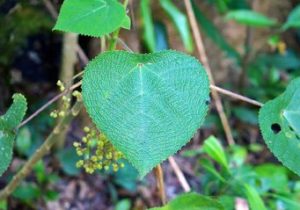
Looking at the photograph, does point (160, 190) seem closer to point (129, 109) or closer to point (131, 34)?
point (129, 109)

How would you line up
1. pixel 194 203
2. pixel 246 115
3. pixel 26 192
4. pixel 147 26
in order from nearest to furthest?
pixel 194 203
pixel 26 192
pixel 147 26
pixel 246 115

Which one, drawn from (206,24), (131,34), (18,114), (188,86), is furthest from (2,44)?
(188,86)

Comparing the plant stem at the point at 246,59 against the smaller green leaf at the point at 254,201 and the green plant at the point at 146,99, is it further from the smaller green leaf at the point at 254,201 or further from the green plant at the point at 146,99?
the green plant at the point at 146,99

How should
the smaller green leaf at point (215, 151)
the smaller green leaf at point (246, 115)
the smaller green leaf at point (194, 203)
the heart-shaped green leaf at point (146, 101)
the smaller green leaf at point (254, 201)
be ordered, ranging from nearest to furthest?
the heart-shaped green leaf at point (146, 101) < the smaller green leaf at point (194, 203) < the smaller green leaf at point (254, 201) < the smaller green leaf at point (215, 151) < the smaller green leaf at point (246, 115)

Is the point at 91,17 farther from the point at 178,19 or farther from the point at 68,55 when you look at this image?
the point at 178,19

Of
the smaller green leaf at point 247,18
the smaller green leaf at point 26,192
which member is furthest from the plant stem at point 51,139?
the smaller green leaf at point 247,18

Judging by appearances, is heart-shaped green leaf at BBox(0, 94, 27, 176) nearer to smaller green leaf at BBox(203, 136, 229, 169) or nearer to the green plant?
the green plant

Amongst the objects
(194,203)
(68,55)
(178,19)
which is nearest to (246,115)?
(178,19)
